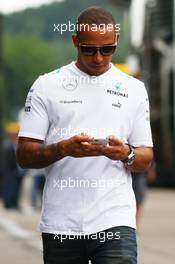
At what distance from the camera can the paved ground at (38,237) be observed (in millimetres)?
12070

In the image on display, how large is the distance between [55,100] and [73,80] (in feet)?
0.41

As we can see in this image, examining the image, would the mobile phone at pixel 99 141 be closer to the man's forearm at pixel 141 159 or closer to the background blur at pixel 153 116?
the man's forearm at pixel 141 159

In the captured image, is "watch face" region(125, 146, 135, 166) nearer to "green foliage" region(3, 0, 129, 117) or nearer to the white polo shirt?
the white polo shirt

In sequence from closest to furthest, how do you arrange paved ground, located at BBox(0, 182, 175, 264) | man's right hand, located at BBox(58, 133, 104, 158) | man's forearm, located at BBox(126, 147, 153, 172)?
man's right hand, located at BBox(58, 133, 104, 158) < man's forearm, located at BBox(126, 147, 153, 172) < paved ground, located at BBox(0, 182, 175, 264)

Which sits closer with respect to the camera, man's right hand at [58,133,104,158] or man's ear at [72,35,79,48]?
man's right hand at [58,133,104,158]

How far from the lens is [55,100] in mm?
5211

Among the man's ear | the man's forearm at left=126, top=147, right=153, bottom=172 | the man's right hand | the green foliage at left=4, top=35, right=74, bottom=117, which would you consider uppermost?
the man's ear

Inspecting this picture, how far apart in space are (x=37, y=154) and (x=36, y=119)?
17 cm

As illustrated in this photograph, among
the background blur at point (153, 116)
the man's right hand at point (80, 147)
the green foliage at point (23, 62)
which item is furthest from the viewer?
the green foliage at point (23, 62)

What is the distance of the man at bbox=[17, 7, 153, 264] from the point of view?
5133mm

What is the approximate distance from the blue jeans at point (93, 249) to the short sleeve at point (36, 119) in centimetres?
47

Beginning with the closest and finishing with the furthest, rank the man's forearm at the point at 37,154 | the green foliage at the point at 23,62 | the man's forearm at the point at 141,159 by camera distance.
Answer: the man's forearm at the point at 37,154 → the man's forearm at the point at 141,159 → the green foliage at the point at 23,62

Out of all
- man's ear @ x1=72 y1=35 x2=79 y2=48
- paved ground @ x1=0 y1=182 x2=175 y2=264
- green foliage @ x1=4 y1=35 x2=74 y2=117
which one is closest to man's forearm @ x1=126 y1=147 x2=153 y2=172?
man's ear @ x1=72 y1=35 x2=79 y2=48

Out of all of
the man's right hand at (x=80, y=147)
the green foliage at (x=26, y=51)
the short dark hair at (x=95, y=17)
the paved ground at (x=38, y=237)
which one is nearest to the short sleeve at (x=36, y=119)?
the man's right hand at (x=80, y=147)
